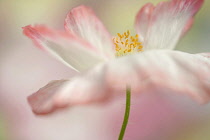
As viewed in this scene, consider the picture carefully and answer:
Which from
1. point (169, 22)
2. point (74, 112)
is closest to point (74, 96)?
point (169, 22)

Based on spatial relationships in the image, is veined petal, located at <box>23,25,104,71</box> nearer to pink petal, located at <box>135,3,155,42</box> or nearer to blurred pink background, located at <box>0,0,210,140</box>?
pink petal, located at <box>135,3,155,42</box>

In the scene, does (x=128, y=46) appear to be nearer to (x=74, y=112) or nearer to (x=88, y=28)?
(x=88, y=28)

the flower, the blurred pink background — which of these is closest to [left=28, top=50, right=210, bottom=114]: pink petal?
the flower

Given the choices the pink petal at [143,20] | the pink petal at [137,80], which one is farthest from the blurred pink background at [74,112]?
the pink petal at [137,80]

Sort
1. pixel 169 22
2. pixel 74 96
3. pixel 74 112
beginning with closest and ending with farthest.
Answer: pixel 74 96, pixel 169 22, pixel 74 112

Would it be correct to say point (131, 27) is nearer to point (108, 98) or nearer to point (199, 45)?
point (199, 45)

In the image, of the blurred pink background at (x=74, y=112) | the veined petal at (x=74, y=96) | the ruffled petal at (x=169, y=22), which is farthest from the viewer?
the blurred pink background at (x=74, y=112)

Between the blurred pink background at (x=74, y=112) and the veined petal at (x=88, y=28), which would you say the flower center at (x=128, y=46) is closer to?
the veined petal at (x=88, y=28)
